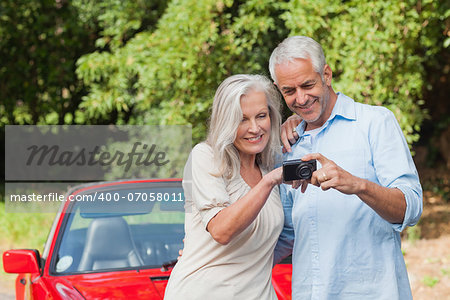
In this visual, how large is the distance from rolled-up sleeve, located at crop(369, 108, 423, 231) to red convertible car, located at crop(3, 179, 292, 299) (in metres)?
1.39

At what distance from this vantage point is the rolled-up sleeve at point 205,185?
93.7 inches

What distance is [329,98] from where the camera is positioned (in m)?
2.63

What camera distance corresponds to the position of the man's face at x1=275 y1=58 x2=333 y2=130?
2.56m

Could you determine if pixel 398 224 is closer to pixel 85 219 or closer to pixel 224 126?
pixel 224 126

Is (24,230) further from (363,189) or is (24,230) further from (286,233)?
(363,189)

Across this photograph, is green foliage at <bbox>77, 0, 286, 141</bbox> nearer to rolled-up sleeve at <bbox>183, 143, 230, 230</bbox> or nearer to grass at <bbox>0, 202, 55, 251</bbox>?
grass at <bbox>0, 202, 55, 251</bbox>

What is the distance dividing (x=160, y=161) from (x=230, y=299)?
5988 mm

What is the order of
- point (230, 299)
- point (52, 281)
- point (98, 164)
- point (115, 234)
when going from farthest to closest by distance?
1. point (98, 164)
2. point (115, 234)
3. point (52, 281)
4. point (230, 299)

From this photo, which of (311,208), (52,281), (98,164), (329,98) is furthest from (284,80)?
(98,164)

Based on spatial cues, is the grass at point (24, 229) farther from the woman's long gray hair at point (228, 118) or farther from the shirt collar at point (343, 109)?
the shirt collar at point (343, 109)

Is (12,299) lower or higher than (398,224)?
lower

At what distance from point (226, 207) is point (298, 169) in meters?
0.33

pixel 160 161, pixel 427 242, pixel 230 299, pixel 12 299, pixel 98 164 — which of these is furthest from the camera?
pixel 98 164

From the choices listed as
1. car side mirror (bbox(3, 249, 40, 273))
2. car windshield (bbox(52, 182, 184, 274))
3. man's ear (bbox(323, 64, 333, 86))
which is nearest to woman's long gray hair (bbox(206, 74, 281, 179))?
man's ear (bbox(323, 64, 333, 86))
